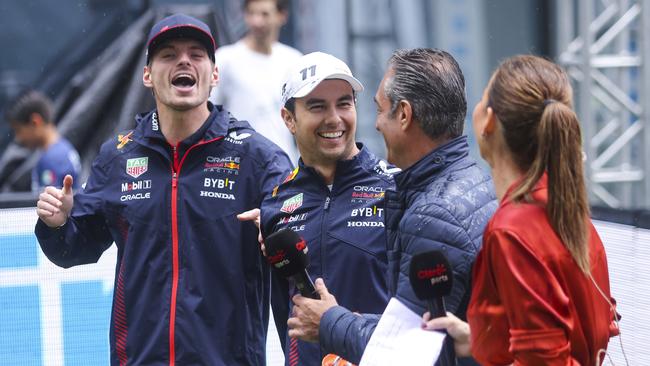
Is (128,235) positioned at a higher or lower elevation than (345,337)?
higher

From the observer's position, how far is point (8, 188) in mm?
8688

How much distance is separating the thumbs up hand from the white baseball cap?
88 centimetres

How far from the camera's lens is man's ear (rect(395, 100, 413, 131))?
338cm

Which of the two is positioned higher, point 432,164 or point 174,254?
point 432,164

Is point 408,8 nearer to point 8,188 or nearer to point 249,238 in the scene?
point 8,188

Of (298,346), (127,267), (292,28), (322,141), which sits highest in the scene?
(292,28)

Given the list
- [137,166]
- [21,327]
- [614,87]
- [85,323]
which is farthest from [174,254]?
[614,87]

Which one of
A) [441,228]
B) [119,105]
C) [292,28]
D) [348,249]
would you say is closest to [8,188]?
[119,105]

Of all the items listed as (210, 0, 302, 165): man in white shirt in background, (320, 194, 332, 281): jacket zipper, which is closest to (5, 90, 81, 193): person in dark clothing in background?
(210, 0, 302, 165): man in white shirt in background

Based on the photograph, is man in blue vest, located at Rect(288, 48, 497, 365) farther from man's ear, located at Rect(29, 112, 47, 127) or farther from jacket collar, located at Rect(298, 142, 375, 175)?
man's ear, located at Rect(29, 112, 47, 127)

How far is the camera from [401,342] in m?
3.14

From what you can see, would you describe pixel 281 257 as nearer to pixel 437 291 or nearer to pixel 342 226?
pixel 342 226

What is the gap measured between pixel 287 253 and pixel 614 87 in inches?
283

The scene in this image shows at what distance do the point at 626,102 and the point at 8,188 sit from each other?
5231 millimetres
